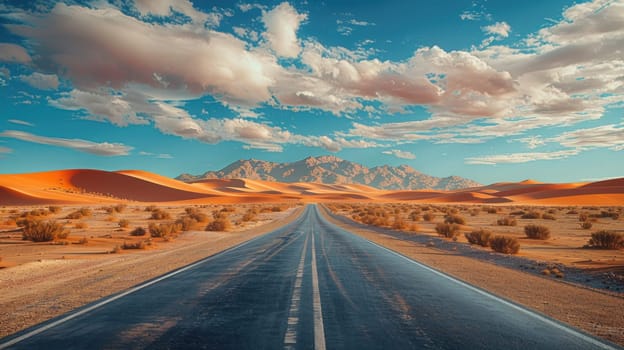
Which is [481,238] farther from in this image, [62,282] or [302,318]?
[62,282]

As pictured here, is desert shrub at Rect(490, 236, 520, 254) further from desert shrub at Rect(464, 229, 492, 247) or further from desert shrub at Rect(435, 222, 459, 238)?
desert shrub at Rect(435, 222, 459, 238)

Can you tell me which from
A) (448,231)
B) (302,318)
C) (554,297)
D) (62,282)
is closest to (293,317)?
(302,318)

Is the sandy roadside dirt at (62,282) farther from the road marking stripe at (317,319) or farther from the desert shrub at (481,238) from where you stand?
the desert shrub at (481,238)

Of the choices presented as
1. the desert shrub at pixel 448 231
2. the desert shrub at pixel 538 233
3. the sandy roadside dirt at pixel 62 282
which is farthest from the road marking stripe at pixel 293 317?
the desert shrub at pixel 538 233

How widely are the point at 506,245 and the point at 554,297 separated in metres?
9.08

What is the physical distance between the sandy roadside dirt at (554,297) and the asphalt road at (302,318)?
1.72 feet

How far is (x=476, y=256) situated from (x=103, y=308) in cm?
1340

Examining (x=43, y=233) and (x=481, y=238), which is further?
(x=43, y=233)

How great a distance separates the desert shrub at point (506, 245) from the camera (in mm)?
15812

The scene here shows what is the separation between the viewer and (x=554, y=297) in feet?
25.0

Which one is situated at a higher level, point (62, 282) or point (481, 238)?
point (481, 238)

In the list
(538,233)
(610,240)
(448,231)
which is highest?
(610,240)

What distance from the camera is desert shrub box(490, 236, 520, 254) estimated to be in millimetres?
15812

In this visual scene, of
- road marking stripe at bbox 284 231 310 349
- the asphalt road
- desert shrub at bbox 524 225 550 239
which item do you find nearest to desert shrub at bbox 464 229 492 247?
desert shrub at bbox 524 225 550 239
